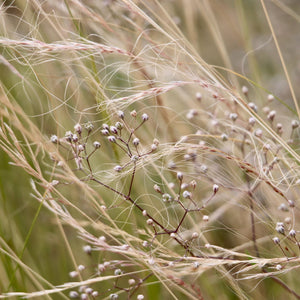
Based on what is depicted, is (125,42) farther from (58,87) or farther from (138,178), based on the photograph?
(138,178)

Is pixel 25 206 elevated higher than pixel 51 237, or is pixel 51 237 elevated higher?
pixel 25 206

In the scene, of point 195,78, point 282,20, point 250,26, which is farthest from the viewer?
point 250,26

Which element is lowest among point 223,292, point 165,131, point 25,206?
point 223,292

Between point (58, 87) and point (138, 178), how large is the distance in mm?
355

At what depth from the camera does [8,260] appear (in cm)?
110

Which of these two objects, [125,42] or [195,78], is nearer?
[195,78]

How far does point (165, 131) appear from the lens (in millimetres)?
1391

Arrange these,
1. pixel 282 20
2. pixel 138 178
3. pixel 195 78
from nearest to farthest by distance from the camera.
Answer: pixel 195 78
pixel 138 178
pixel 282 20

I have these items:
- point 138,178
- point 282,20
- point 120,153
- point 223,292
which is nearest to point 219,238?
point 223,292

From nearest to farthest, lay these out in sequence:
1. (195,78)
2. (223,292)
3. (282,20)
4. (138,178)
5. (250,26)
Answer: (195,78)
(223,292)
(138,178)
(282,20)
(250,26)

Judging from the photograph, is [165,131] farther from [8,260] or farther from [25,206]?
[8,260]

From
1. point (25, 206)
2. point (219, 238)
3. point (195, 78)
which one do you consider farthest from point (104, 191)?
point (195, 78)

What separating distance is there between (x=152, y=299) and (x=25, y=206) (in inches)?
18.8

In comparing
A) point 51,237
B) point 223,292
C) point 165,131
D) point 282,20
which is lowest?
point 223,292
